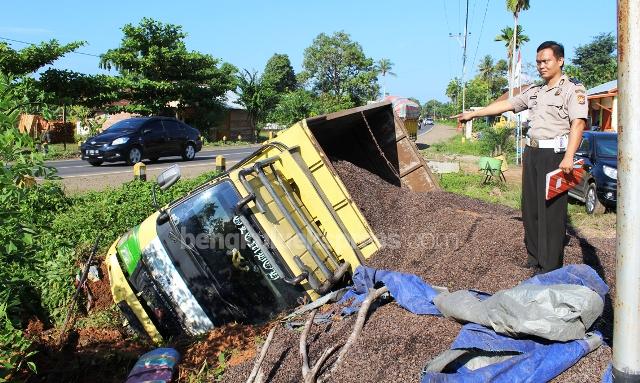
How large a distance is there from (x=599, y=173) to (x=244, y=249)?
8.06m

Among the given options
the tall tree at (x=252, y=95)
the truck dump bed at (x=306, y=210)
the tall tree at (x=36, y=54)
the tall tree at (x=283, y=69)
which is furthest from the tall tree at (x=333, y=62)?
the truck dump bed at (x=306, y=210)

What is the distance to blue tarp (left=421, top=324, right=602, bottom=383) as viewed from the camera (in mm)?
2982

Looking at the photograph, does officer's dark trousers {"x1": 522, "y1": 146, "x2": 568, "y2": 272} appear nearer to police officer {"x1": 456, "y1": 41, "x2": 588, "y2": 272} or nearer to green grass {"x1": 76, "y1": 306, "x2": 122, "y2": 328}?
police officer {"x1": 456, "y1": 41, "x2": 588, "y2": 272}

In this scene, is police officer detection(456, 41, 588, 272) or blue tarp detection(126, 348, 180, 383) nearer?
blue tarp detection(126, 348, 180, 383)

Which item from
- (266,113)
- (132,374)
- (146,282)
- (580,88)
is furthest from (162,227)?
(266,113)

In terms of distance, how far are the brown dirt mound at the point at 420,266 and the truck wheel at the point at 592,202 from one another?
132 inches

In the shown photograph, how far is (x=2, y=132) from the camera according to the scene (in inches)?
114

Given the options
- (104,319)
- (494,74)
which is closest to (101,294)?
(104,319)

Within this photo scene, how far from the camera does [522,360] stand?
119 inches

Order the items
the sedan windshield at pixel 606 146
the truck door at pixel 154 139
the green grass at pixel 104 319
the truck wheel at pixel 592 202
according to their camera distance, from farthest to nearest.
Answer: the truck door at pixel 154 139 < the sedan windshield at pixel 606 146 < the truck wheel at pixel 592 202 < the green grass at pixel 104 319

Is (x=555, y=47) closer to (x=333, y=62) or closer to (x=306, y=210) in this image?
(x=306, y=210)

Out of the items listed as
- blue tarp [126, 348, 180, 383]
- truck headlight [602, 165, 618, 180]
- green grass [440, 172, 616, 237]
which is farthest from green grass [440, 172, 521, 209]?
blue tarp [126, 348, 180, 383]

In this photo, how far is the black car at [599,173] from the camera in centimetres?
1023

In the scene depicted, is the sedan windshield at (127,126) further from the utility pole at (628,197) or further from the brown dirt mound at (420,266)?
the utility pole at (628,197)
